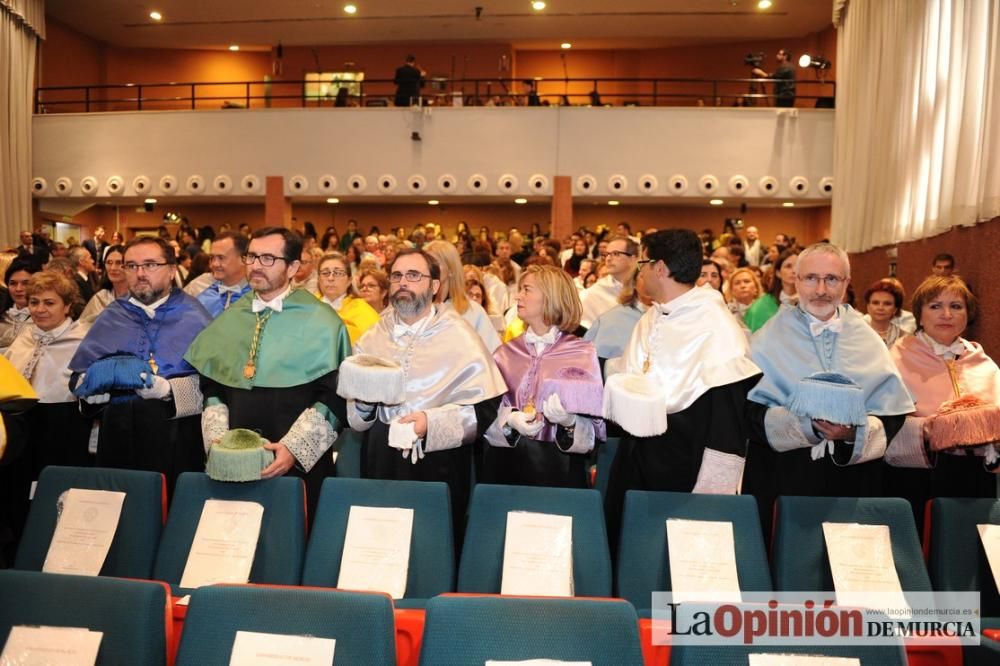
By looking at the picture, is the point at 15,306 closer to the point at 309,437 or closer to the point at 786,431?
the point at 309,437

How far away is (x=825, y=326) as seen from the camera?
11.2 ft

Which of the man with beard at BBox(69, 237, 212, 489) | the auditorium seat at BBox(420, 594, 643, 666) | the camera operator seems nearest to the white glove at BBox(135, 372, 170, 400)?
the man with beard at BBox(69, 237, 212, 489)

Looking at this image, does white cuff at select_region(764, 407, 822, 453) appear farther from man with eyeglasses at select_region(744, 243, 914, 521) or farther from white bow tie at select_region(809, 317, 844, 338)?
white bow tie at select_region(809, 317, 844, 338)

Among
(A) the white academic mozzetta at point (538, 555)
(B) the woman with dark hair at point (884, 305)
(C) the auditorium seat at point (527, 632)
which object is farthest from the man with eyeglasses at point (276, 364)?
(B) the woman with dark hair at point (884, 305)

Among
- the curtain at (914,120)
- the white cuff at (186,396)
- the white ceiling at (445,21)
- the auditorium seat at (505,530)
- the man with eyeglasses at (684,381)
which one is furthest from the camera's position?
the white ceiling at (445,21)

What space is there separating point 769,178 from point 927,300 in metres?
12.2

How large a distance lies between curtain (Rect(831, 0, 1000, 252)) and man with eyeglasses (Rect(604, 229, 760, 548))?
479 centimetres

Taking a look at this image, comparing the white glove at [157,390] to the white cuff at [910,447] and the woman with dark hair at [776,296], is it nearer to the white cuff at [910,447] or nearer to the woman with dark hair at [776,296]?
the white cuff at [910,447]

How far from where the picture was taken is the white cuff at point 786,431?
315 cm

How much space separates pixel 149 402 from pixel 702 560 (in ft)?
8.79

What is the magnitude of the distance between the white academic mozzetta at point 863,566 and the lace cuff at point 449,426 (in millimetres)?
1402

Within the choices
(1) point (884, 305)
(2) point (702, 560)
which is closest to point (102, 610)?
(2) point (702, 560)

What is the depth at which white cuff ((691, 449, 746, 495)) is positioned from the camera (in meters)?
3.17

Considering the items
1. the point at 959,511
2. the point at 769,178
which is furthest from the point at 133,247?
the point at 769,178
